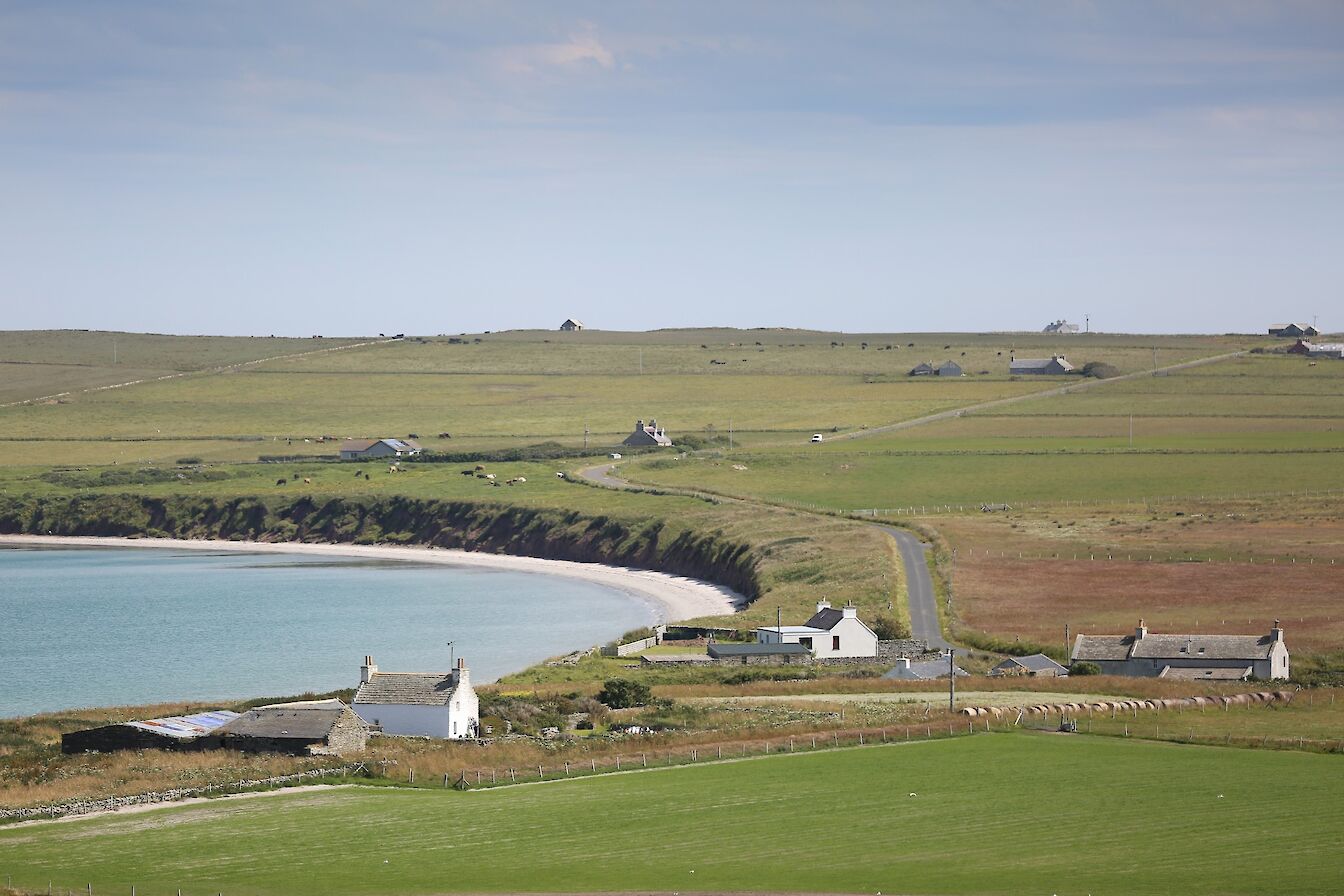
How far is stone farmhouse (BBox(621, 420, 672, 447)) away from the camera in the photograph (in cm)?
15509

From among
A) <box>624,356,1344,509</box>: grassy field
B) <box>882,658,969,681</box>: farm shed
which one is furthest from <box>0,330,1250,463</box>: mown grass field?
<box>882,658,969,681</box>: farm shed

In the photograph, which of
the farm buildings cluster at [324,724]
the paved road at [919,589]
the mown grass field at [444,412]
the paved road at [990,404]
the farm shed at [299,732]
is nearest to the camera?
the farm shed at [299,732]

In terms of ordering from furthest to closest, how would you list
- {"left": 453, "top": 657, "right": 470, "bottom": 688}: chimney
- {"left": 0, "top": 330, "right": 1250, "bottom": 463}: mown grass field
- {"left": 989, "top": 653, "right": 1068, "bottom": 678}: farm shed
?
{"left": 0, "top": 330, "right": 1250, "bottom": 463}: mown grass field
{"left": 989, "top": 653, "right": 1068, "bottom": 678}: farm shed
{"left": 453, "top": 657, "right": 470, "bottom": 688}: chimney

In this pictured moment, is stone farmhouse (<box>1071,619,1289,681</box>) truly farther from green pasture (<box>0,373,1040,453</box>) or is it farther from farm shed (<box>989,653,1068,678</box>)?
green pasture (<box>0,373,1040,453</box>)

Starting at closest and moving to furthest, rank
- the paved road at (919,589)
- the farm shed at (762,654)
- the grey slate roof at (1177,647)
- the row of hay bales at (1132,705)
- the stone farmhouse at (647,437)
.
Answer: the row of hay bales at (1132,705)
the grey slate roof at (1177,647)
the farm shed at (762,654)
the paved road at (919,589)
the stone farmhouse at (647,437)

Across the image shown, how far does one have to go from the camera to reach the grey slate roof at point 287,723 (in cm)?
4794

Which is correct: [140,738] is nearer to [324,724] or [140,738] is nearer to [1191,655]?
[324,724]

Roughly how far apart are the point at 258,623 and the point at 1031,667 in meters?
43.2

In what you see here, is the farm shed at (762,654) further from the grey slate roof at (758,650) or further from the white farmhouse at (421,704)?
the white farmhouse at (421,704)

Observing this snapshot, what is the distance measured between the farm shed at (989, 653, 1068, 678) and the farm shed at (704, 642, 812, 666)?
8388 millimetres

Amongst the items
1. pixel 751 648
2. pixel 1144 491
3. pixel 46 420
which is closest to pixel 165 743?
pixel 751 648

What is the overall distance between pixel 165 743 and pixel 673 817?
54.6ft

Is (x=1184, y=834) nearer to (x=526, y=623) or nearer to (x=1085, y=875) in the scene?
(x=1085, y=875)

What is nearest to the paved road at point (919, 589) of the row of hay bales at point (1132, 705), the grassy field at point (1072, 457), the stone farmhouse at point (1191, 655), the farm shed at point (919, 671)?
the farm shed at point (919, 671)
